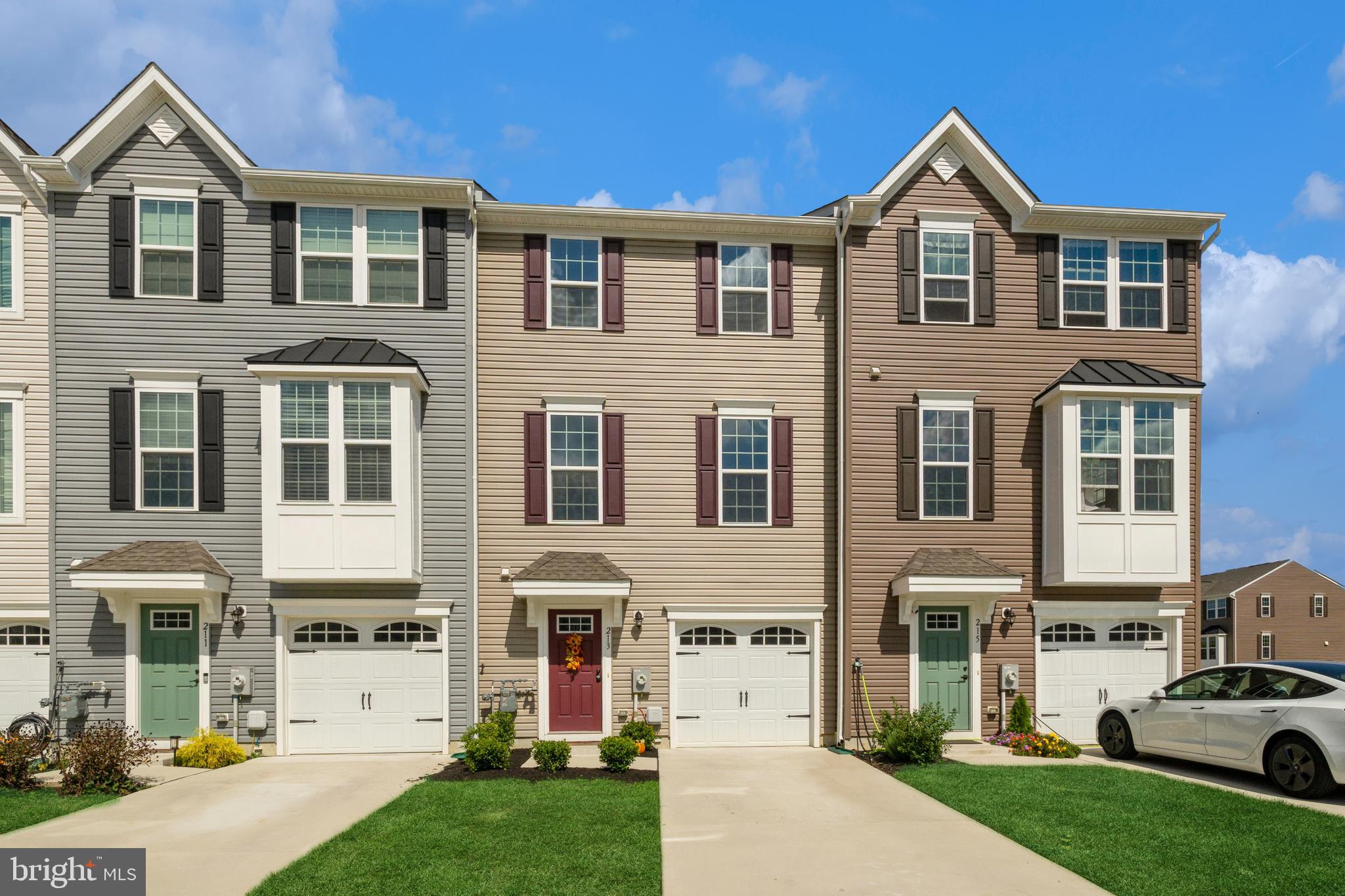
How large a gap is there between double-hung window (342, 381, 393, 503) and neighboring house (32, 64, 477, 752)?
28 millimetres

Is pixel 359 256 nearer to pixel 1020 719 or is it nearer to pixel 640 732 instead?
pixel 640 732

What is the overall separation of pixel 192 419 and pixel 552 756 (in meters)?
7.63

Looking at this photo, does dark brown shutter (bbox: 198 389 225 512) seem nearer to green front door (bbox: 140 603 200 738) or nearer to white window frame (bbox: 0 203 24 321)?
green front door (bbox: 140 603 200 738)

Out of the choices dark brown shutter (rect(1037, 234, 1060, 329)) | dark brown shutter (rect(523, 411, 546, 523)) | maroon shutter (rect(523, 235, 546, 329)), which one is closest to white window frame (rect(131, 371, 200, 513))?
dark brown shutter (rect(523, 411, 546, 523))

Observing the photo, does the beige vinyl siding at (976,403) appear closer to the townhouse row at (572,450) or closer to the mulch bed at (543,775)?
the townhouse row at (572,450)

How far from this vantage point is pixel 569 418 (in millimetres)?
14578

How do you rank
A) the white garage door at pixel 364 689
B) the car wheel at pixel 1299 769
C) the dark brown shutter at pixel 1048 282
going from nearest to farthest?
the car wheel at pixel 1299 769
the white garage door at pixel 364 689
the dark brown shutter at pixel 1048 282

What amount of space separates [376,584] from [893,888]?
9089 millimetres

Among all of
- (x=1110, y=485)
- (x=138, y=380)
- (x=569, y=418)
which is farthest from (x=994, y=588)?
(x=138, y=380)

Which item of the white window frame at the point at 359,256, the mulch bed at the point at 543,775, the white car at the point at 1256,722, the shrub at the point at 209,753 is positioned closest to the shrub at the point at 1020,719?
the white car at the point at 1256,722

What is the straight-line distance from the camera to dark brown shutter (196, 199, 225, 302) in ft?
45.3

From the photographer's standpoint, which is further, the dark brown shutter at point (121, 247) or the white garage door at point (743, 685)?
the white garage door at point (743, 685)

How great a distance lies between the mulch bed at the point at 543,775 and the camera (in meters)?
11.6

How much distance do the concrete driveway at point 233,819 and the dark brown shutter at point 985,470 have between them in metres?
9.48
